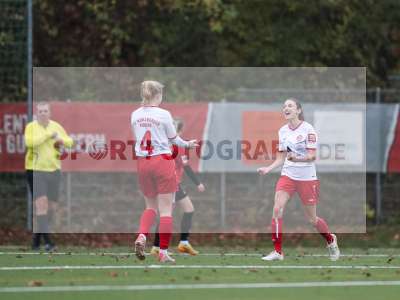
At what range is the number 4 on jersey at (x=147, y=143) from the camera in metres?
13.6

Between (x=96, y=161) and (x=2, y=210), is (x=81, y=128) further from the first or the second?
(x=2, y=210)

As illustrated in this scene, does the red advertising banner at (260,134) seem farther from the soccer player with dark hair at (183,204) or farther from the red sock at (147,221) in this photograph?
the red sock at (147,221)

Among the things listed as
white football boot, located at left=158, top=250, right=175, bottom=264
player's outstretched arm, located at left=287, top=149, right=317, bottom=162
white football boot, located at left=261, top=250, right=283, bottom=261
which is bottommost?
white football boot, located at left=261, top=250, right=283, bottom=261

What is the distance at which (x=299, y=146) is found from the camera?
47.9ft

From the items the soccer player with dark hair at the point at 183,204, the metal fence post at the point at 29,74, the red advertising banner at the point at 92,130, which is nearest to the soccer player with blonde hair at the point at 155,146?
the soccer player with dark hair at the point at 183,204

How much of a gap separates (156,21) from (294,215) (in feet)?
19.1

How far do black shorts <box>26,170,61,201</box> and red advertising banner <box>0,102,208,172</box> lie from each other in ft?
14.8

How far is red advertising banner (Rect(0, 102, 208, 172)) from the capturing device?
22203 millimetres

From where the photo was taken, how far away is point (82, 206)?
23062 millimetres

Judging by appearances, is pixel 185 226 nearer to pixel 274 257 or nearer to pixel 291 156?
pixel 274 257

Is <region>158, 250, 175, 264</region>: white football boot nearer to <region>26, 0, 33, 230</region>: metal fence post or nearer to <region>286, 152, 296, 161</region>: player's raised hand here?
<region>286, 152, 296, 161</region>: player's raised hand

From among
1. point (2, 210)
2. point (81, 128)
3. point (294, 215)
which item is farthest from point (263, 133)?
point (2, 210)

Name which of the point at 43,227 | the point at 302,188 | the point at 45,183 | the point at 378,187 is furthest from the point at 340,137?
the point at 302,188

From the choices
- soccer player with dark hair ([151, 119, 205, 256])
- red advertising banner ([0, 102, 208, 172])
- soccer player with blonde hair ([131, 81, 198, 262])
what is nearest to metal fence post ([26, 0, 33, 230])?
red advertising banner ([0, 102, 208, 172])
